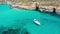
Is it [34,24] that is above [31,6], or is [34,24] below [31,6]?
below

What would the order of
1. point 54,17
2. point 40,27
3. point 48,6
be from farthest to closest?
point 48,6 → point 54,17 → point 40,27

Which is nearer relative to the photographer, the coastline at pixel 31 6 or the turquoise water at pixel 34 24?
the turquoise water at pixel 34 24

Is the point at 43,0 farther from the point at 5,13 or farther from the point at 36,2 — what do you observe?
the point at 5,13

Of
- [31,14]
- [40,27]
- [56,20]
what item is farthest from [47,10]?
[40,27]

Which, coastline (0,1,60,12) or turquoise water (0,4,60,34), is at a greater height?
coastline (0,1,60,12)

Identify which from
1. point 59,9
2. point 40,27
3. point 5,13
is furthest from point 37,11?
point 40,27

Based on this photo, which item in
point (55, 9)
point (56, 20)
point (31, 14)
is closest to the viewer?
point (56, 20)

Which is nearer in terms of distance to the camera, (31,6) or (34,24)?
(34,24)

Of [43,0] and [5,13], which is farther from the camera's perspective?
[43,0]

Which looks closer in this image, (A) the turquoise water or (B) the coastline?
(A) the turquoise water

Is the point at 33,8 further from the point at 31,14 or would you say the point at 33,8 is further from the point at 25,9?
the point at 31,14

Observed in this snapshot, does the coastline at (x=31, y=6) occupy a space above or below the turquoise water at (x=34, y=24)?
above
